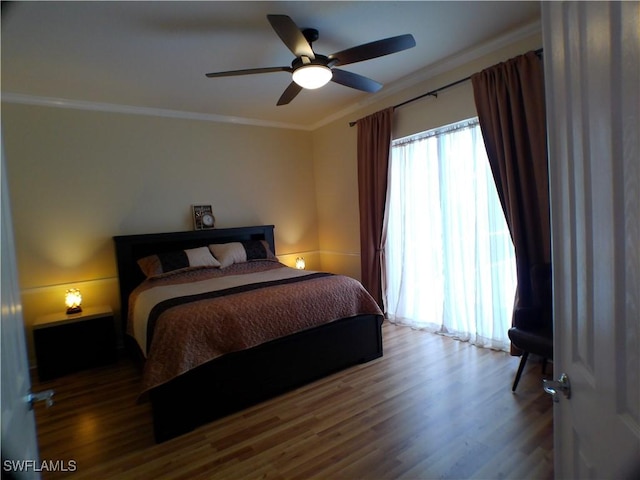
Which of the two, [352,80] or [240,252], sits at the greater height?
[352,80]

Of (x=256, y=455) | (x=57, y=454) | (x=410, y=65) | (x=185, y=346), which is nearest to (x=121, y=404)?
(x=57, y=454)

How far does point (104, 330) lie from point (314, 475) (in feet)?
Answer: 8.63

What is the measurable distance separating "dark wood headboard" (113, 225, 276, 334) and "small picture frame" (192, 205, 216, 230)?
0.45 ft

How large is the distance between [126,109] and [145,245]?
1.56 metres

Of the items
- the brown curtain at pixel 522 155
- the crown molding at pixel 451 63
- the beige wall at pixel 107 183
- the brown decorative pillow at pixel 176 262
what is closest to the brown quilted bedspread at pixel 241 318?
the brown decorative pillow at pixel 176 262

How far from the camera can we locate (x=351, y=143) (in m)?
Answer: 4.41

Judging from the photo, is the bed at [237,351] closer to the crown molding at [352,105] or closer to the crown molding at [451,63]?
the crown molding at [352,105]

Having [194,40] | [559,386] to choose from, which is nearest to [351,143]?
[194,40]

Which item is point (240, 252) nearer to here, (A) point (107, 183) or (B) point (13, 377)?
(A) point (107, 183)

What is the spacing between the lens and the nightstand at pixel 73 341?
2.98 m

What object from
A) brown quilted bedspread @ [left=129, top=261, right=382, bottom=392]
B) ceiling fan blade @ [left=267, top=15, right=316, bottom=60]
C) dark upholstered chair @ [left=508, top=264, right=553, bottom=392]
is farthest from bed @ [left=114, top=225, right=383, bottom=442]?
ceiling fan blade @ [left=267, top=15, right=316, bottom=60]

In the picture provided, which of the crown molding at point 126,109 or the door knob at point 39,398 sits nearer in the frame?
the door knob at point 39,398

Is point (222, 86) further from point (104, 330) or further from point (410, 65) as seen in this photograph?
point (104, 330)

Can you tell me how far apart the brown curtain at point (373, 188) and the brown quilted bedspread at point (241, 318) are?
1132mm
